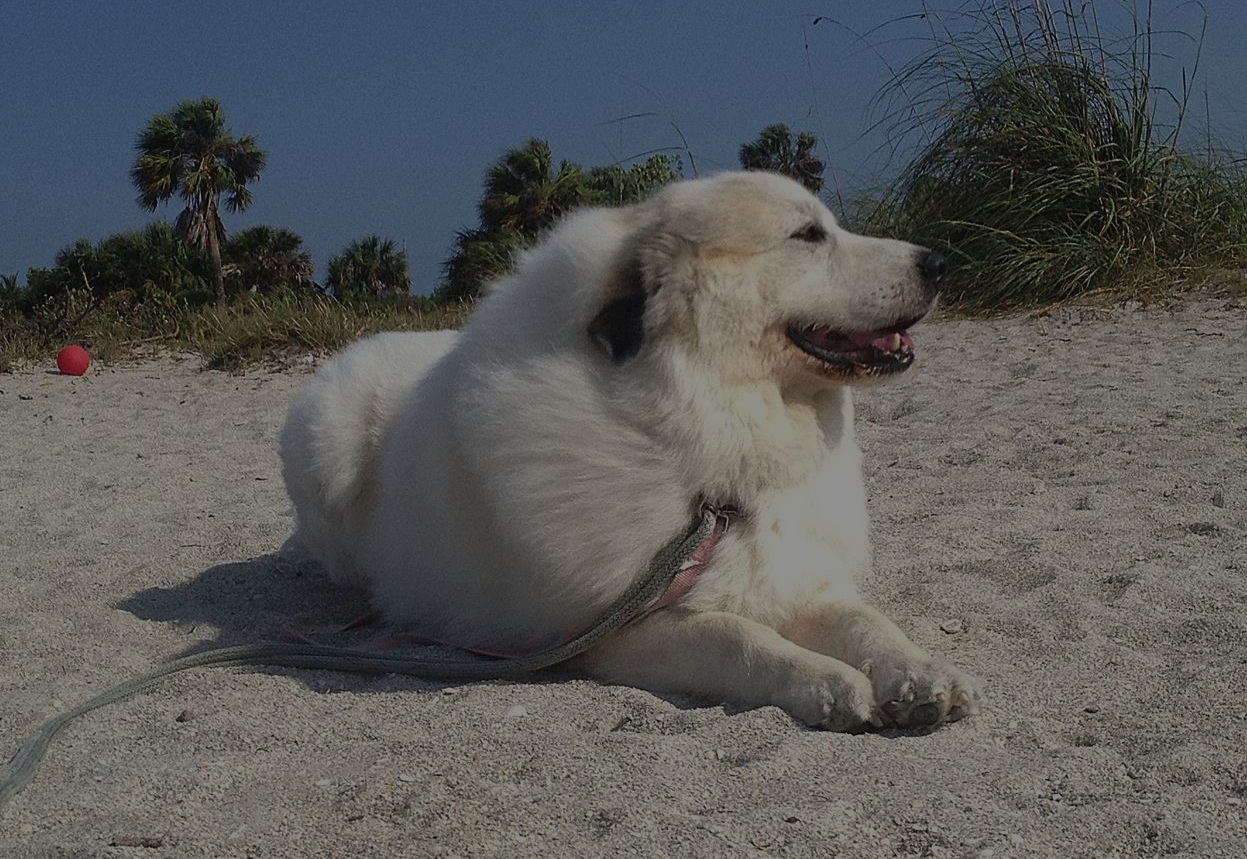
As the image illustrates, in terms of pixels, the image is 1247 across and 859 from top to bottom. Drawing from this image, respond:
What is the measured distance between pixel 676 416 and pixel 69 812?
152 centimetres

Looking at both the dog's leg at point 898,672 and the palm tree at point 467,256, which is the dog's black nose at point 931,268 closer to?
the dog's leg at point 898,672

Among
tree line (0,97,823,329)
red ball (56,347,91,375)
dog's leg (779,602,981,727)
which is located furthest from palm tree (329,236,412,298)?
dog's leg (779,602,981,727)

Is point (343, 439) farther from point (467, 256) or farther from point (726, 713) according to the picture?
point (467, 256)

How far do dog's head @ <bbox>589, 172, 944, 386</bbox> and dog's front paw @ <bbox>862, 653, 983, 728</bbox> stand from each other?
82cm

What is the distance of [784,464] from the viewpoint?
301cm

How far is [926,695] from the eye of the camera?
2.49m

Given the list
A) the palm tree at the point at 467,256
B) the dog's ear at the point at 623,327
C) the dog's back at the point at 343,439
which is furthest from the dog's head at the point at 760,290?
the palm tree at the point at 467,256

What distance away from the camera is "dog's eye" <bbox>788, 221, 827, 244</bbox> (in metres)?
3.08

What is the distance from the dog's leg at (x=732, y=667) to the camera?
2.52 metres

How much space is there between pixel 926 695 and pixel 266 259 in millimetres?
32686

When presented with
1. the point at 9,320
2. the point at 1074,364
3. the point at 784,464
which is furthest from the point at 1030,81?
the point at 9,320

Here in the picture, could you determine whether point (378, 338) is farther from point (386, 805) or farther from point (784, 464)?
point (386, 805)

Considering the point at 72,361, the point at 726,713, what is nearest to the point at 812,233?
the point at 726,713

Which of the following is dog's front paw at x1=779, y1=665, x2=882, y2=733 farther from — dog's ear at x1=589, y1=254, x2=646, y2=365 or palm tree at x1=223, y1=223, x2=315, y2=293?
palm tree at x1=223, y1=223, x2=315, y2=293
